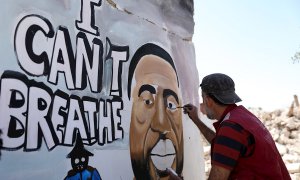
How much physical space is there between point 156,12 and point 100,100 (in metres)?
1.50

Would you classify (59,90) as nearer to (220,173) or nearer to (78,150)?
(78,150)

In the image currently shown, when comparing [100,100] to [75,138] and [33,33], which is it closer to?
[75,138]

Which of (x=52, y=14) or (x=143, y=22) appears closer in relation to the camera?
(x=52, y=14)

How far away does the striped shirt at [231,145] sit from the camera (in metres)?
2.22

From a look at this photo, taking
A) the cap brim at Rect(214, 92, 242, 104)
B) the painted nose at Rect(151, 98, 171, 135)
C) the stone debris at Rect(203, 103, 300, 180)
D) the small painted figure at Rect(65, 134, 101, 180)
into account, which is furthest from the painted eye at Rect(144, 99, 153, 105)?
the stone debris at Rect(203, 103, 300, 180)

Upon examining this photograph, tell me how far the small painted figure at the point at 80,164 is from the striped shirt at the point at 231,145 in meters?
0.94

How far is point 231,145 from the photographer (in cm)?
221

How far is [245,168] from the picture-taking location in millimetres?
2289

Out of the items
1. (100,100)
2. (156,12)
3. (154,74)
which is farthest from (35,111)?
(156,12)

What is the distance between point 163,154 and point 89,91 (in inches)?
51.5

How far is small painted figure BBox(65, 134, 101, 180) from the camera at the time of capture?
8.33ft

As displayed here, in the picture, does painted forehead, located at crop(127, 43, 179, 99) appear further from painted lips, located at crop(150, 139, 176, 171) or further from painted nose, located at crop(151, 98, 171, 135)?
painted lips, located at crop(150, 139, 176, 171)

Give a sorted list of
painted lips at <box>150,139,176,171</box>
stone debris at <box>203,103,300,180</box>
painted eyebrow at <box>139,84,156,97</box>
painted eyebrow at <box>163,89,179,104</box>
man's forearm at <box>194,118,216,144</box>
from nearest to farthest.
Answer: man's forearm at <box>194,118,216,144</box>
painted eyebrow at <box>139,84,156,97</box>
painted lips at <box>150,139,176,171</box>
painted eyebrow at <box>163,89,179,104</box>
stone debris at <box>203,103,300,180</box>

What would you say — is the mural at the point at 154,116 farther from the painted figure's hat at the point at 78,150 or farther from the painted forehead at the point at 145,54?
the painted figure's hat at the point at 78,150
